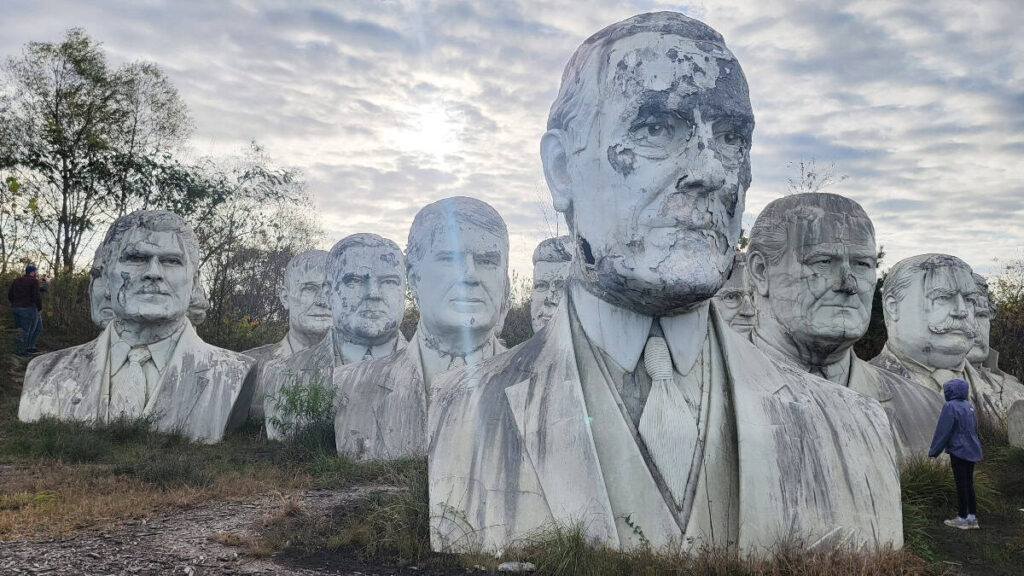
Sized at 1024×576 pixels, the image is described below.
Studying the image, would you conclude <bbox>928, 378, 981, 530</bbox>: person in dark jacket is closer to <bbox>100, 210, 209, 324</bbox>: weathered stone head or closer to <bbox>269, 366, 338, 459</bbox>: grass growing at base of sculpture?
<bbox>269, 366, 338, 459</bbox>: grass growing at base of sculpture

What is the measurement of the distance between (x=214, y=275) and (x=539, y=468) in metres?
16.8

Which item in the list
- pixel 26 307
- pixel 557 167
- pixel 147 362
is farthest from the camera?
pixel 26 307

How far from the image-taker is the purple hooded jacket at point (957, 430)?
221 inches

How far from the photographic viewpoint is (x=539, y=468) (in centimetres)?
354

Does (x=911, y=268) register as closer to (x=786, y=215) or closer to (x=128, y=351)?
(x=786, y=215)

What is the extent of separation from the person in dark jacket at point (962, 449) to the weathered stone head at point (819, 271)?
89 centimetres

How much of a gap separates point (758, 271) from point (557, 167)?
3.28 m

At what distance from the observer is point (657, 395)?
3.53m

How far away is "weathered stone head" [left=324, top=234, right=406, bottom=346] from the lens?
9.05 meters

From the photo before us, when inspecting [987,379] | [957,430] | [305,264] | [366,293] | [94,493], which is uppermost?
[305,264]

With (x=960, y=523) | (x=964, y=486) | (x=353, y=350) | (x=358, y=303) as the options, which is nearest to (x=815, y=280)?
(x=964, y=486)

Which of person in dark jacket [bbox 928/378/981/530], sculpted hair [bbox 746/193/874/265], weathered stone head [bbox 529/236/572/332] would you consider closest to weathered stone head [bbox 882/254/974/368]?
sculpted hair [bbox 746/193/874/265]

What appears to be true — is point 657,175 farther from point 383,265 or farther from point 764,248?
point 383,265

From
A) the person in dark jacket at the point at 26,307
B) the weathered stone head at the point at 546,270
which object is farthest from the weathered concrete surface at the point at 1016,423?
the person in dark jacket at the point at 26,307
